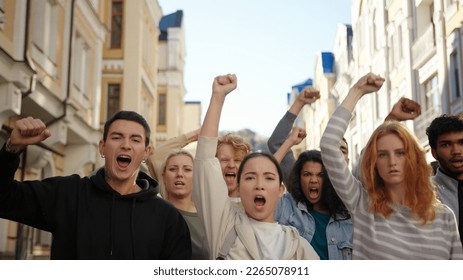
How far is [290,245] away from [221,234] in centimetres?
26

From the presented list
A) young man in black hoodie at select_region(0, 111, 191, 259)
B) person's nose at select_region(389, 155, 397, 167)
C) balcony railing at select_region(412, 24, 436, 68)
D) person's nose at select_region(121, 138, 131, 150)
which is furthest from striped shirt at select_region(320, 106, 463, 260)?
balcony railing at select_region(412, 24, 436, 68)

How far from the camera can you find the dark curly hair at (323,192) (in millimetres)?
2969

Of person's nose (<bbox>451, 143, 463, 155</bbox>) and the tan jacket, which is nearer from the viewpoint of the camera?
the tan jacket

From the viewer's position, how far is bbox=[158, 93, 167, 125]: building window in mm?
25203

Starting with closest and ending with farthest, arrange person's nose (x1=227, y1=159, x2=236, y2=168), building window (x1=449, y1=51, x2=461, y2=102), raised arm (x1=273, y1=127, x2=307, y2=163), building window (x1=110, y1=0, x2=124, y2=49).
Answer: raised arm (x1=273, y1=127, x2=307, y2=163)
person's nose (x1=227, y1=159, x2=236, y2=168)
building window (x1=449, y1=51, x2=461, y2=102)
building window (x1=110, y1=0, x2=124, y2=49)

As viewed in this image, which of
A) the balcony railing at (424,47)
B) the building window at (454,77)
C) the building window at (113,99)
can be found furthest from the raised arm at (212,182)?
the building window at (113,99)

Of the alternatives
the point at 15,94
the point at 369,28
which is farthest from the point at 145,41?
the point at 15,94

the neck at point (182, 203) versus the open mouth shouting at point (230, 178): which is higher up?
the open mouth shouting at point (230, 178)

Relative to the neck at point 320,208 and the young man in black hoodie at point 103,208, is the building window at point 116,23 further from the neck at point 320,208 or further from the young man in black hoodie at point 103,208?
the young man in black hoodie at point 103,208

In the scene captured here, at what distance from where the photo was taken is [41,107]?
9.12 meters

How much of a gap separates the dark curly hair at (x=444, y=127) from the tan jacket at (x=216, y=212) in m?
0.97

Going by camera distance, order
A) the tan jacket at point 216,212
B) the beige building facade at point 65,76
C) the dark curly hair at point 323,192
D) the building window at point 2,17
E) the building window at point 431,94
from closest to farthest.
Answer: the tan jacket at point 216,212, the dark curly hair at point 323,192, the building window at point 2,17, the beige building facade at point 65,76, the building window at point 431,94

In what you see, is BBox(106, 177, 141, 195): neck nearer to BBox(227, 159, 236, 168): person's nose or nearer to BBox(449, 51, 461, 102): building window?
BBox(227, 159, 236, 168): person's nose

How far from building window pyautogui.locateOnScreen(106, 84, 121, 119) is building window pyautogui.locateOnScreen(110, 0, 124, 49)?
1147 millimetres
